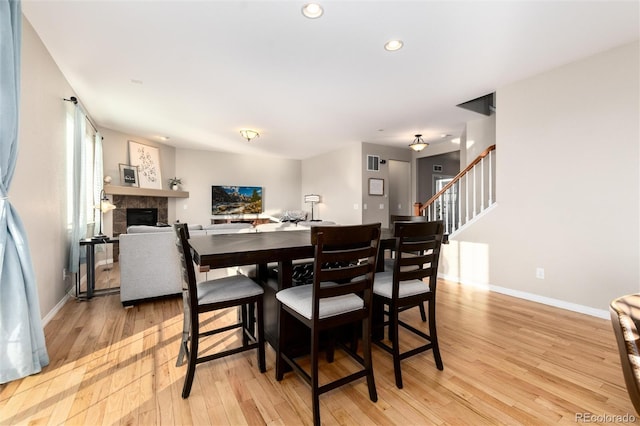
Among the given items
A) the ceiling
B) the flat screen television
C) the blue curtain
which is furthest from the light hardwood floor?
the flat screen television

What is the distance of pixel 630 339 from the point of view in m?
1.36

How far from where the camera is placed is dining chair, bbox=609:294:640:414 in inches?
53.3

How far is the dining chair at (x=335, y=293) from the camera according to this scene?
1.42 metres

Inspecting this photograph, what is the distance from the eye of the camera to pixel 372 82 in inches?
134

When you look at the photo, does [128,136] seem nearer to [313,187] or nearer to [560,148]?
[313,187]

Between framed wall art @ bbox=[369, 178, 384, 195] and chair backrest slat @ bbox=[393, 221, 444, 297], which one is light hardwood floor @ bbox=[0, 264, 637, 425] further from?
framed wall art @ bbox=[369, 178, 384, 195]

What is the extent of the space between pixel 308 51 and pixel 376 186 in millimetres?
4419

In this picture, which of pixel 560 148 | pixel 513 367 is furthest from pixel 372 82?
pixel 513 367

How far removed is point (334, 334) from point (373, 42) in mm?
2506

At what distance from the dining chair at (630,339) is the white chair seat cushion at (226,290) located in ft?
6.26

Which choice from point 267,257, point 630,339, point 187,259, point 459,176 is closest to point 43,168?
point 187,259

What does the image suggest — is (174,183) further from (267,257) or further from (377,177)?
(267,257)

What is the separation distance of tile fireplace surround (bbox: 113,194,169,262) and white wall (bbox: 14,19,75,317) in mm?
2771

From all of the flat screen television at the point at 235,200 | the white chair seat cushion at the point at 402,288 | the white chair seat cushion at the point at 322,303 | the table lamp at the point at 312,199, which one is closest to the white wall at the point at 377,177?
the table lamp at the point at 312,199
